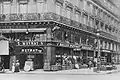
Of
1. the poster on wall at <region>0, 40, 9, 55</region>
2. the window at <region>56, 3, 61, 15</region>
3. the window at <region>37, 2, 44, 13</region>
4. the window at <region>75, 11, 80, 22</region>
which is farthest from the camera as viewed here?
the window at <region>75, 11, 80, 22</region>

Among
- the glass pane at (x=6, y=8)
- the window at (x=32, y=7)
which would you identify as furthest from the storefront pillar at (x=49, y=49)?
the glass pane at (x=6, y=8)

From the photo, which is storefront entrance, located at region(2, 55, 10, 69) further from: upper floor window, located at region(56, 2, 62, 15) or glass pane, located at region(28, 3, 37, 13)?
upper floor window, located at region(56, 2, 62, 15)

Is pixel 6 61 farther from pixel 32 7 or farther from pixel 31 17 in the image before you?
pixel 32 7

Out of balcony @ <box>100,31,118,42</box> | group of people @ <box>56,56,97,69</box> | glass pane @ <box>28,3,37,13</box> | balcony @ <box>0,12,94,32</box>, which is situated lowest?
group of people @ <box>56,56,97,69</box>

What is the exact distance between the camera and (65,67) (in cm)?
3684

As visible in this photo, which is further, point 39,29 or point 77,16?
A: point 77,16

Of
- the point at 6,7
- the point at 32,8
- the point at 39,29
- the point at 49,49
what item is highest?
the point at 6,7

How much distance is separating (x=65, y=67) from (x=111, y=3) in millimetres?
31711

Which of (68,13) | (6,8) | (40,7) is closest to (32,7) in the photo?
(40,7)

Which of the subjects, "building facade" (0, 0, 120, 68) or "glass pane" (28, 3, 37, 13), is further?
"glass pane" (28, 3, 37, 13)

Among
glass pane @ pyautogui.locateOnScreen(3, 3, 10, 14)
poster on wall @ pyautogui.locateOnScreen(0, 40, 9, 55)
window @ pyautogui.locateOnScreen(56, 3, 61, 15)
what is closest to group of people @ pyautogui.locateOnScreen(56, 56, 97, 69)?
window @ pyautogui.locateOnScreen(56, 3, 61, 15)

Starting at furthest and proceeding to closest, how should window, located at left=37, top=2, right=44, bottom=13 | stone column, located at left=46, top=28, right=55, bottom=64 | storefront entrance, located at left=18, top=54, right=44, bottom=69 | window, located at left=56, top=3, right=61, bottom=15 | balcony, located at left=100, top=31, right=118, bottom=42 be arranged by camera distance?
balcony, located at left=100, top=31, right=118, bottom=42 → window, located at left=56, top=3, right=61, bottom=15 → storefront entrance, located at left=18, top=54, right=44, bottom=69 → window, located at left=37, top=2, right=44, bottom=13 → stone column, located at left=46, top=28, right=55, bottom=64

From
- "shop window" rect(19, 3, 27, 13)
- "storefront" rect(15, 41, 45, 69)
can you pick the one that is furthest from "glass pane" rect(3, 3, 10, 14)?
"storefront" rect(15, 41, 45, 69)

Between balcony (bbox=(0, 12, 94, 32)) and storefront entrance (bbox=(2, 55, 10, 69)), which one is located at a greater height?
balcony (bbox=(0, 12, 94, 32))
